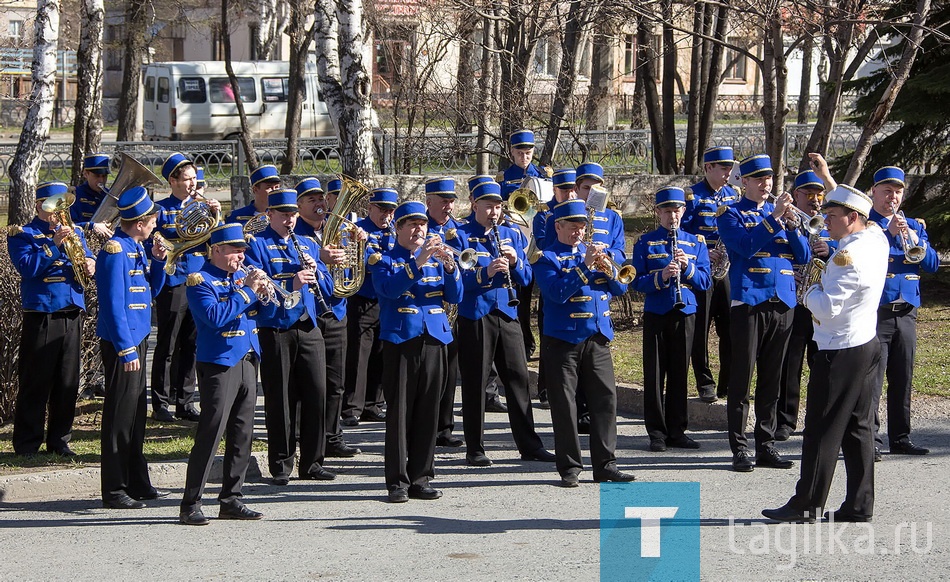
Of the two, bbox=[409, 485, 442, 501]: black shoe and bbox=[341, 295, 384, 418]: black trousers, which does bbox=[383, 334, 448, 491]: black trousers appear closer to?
bbox=[409, 485, 442, 501]: black shoe

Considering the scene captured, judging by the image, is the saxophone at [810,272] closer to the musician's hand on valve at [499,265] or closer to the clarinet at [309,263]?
the musician's hand on valve at [499,265]

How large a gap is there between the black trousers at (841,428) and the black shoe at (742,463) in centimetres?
132

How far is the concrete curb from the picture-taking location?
8023mm

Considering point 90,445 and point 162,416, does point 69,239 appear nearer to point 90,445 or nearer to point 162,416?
point 90,445

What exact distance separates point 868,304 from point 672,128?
615 inches

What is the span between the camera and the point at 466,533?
7238mm

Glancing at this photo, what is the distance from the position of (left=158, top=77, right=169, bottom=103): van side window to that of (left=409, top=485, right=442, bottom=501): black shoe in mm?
27329

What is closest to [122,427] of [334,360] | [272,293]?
[272,293]

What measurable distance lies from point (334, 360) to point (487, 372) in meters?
1.13

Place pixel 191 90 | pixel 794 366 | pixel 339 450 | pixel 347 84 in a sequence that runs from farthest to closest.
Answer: pixel 191 90, pixel 347 84, pixel 794 366, pixel 339 450

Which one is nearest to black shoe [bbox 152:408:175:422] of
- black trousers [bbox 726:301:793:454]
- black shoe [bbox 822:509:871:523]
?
black trousers [bbox 726:301:793:454]

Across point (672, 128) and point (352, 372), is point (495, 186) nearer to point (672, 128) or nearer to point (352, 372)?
point (352, 372)

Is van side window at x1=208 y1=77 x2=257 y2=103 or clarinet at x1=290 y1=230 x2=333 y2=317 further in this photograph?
van side window at x1=208 y1=77 x2=257 y2=103

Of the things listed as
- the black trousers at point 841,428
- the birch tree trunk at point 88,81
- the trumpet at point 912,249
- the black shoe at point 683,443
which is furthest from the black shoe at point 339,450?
the birch tree trunk at point 88,81
